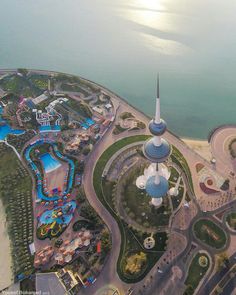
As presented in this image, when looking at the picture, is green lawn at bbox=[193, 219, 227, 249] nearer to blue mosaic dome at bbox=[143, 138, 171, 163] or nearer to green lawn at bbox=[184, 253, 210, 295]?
green lawn at bbox=[184, 253, 210, 295]

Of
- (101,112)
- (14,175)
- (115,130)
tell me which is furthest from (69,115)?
(14,175)

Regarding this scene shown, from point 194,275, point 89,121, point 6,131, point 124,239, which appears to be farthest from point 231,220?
point 6,131

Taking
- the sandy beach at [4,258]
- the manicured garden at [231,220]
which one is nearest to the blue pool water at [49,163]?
the sandy beach at [4,258]

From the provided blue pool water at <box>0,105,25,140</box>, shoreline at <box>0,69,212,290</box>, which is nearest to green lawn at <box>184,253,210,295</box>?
shoreline at <box>0,69,212,290</box>

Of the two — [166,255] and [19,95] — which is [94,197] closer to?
[166,255]

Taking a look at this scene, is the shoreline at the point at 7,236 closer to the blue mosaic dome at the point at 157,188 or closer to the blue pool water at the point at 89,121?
the blue mosaic dome at the point at 157,188

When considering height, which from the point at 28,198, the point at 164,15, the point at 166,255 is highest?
the point at 164,15
